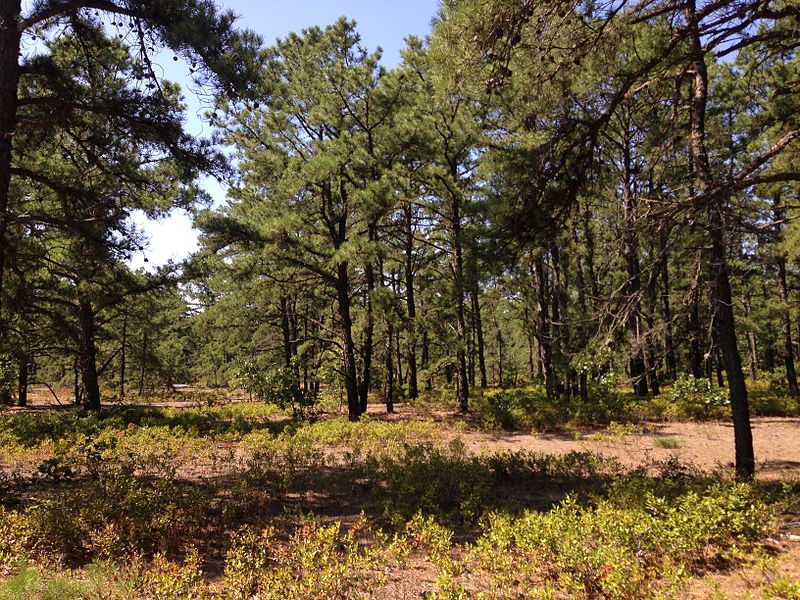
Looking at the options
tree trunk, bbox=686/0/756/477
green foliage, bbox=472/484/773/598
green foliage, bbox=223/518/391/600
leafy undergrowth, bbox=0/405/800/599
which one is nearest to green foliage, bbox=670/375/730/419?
leafy undergrowth, bbox=0/405/800/599

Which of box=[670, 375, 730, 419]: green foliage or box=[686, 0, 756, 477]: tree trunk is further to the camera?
box=[670, 375, 730, 419]: green foliage

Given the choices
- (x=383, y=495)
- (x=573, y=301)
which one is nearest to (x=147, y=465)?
(x=383, y=495)

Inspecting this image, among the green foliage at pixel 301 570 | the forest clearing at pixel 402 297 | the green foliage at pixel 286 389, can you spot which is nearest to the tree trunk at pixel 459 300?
the forest clearing at pixel 402 297

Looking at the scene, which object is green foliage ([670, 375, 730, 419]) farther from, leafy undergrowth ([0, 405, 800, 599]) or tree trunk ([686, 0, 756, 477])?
tree trunk ([686, 0, 756, 477])

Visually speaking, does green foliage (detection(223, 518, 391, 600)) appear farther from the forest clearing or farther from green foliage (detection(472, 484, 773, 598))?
green foliage (detection(472, 484, 773, 598))

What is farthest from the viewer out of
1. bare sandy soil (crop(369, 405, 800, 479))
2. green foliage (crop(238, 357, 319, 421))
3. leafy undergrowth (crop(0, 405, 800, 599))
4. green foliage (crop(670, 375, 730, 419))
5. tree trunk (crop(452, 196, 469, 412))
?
green foliage (crop(238, 357, 319, 421))

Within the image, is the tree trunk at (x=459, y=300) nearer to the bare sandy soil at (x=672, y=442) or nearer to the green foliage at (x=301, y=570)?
the bare sandy soil at (x=672, y=442)

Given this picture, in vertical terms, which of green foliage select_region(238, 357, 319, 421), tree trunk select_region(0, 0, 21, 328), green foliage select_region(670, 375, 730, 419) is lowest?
green foliage select_region(670, 375, 730, 419)

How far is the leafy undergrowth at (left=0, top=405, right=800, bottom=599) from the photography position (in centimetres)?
366

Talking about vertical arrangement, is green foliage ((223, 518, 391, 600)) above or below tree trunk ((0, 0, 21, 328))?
below

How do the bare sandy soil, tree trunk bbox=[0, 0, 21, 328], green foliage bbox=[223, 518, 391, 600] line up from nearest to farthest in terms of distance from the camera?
green foliage bbox=[223, 518, 391, 600] → tree trunk bbox=[0, 0, 21, 328] → the bare sandy soil

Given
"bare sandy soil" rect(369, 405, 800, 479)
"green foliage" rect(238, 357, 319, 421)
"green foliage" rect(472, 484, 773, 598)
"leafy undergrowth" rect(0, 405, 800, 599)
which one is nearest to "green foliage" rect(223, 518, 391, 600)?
"leafy undergrowth" rect(0, 405, 800, 599)

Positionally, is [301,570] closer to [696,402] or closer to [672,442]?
[672,442]

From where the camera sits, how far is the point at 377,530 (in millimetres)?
5211
